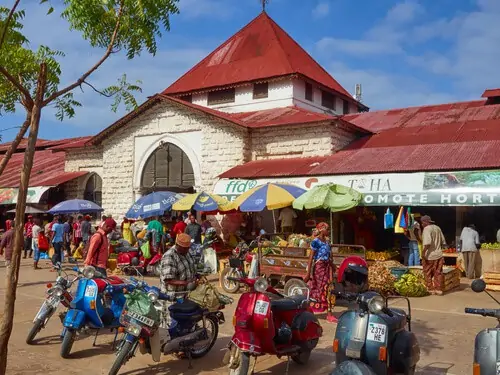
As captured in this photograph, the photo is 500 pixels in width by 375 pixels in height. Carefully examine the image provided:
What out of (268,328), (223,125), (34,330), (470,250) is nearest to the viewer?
(268,328)

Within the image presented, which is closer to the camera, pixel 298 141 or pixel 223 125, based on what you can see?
pixel 298 141

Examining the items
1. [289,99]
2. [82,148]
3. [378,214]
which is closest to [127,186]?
[82,148]

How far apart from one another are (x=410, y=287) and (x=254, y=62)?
15.6 metres

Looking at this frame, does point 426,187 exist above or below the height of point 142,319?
above

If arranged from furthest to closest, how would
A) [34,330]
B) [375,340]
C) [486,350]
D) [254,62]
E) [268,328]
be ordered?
[254,62], [34,330], [268,328], [375,340], [486,350]

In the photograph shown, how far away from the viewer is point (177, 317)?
249 inches

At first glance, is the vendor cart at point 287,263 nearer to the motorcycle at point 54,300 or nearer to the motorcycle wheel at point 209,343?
the motorcycle wheel at point 209,343

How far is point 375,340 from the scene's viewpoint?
4.81 meters

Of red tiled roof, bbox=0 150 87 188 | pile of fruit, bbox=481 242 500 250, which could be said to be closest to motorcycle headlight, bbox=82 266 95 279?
pile of fruit, bbox=481 242 500 250

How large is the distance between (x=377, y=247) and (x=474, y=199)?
5070mm

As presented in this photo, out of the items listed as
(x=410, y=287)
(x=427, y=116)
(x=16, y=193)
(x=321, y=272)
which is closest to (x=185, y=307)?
(x=321, y=272)

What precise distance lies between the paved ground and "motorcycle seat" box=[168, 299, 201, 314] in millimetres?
690

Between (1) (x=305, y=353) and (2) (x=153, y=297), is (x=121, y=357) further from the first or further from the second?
(1) (x=305, y=353)

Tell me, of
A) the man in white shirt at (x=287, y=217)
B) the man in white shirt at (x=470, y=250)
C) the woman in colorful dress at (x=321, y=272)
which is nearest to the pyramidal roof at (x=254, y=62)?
the man in white shirt at (x=287, y=217)
